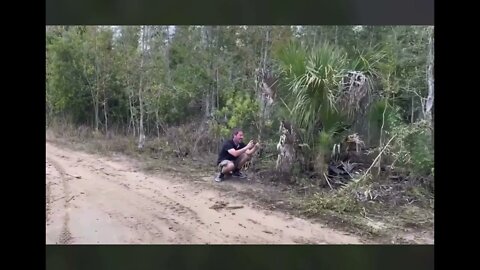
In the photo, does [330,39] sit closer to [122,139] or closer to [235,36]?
[235,36]

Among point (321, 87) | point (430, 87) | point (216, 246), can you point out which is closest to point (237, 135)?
point (321, 87)

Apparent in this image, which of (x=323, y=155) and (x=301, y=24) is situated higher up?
(x=301, y=24)

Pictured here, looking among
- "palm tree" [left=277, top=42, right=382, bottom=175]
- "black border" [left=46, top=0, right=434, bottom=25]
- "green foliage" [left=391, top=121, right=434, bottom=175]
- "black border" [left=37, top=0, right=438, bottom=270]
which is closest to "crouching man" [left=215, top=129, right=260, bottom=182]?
"palm tree" [left=277, top=42, right=382, bottom=175]

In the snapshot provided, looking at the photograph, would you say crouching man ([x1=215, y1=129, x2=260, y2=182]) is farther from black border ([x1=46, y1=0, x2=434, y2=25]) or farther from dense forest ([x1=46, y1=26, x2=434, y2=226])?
black border ([x1=46, y1=0, x2=434, y2=25])

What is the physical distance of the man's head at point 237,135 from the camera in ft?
12.4

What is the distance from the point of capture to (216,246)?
371 cm

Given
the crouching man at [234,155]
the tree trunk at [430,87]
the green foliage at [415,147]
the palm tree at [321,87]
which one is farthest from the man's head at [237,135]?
the tree trunk at [430,87]

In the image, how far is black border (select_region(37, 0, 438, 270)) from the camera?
366 centimetres

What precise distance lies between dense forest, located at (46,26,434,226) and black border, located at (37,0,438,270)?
8cm

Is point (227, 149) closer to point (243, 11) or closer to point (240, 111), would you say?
point (240, 111)

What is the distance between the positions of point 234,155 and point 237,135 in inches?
7.0

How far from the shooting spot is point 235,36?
3729 mm

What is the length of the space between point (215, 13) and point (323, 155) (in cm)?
153
